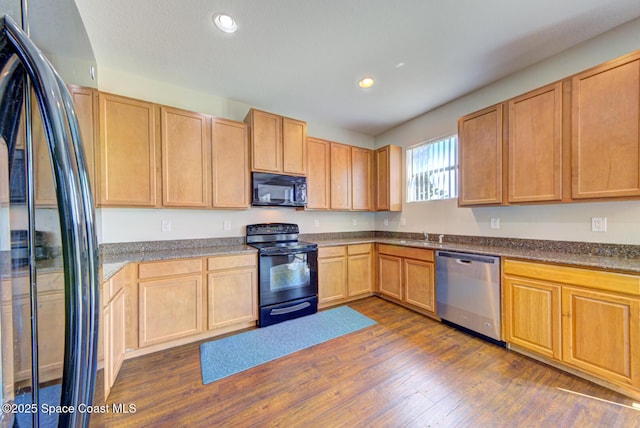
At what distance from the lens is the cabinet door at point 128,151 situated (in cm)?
218

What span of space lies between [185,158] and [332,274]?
2.32m

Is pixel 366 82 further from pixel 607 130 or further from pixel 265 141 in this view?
pixel 607 130

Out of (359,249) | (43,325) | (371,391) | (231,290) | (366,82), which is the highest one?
(366,82)

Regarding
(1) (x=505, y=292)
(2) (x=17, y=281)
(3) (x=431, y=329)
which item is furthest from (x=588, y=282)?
(2) (x=17, y=281)

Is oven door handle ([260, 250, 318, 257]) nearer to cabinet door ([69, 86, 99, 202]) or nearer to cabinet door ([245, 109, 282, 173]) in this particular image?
cabinet door ([245, 109, 282, 173])

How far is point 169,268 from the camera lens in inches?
87.7

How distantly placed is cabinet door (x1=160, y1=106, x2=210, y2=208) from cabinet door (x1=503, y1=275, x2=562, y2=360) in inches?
126

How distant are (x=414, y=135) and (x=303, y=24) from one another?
2.46 metres

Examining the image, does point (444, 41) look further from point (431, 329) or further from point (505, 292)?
Answer: point (431, 329)

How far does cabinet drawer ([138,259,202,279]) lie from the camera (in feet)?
6.97

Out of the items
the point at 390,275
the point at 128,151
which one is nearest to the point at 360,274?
the point at 390,275

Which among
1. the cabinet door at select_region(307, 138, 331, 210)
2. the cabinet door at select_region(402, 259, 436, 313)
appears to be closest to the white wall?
the cabinet door at select_region(402, 259, 436, 313)

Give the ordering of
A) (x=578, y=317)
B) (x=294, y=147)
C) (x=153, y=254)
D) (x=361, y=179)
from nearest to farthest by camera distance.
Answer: (x=578, y=317), (x=153, y=254), (x=294, y=147), (x=361, y=179)

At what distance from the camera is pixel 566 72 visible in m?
2.23
